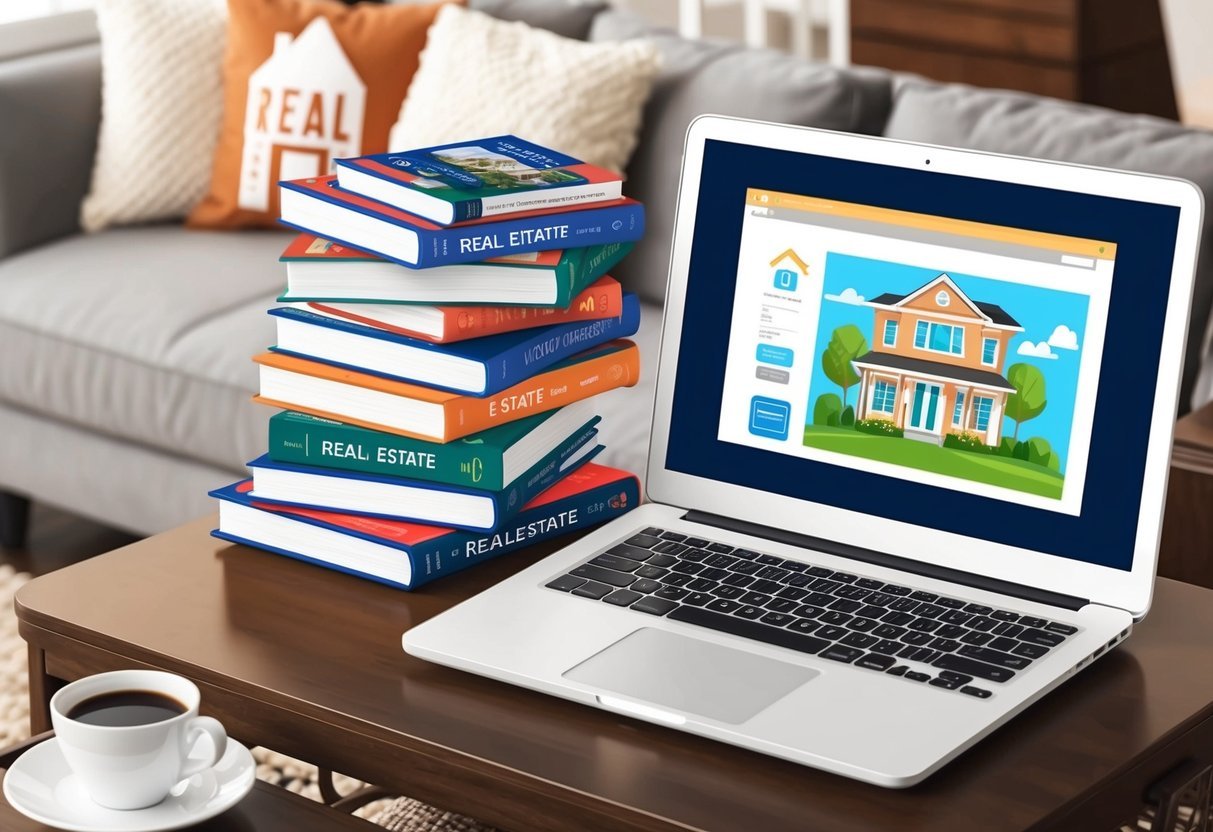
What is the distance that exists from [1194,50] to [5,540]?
3.47m

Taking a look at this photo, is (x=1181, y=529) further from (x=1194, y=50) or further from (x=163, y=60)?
(x=1194, y=50)

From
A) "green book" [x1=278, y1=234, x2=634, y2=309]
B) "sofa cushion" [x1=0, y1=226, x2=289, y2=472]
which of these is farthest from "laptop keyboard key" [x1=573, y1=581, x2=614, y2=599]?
"sofa cushion" [x1=0, y1=226, x2=289, y2=472]

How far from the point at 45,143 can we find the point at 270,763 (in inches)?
50.5

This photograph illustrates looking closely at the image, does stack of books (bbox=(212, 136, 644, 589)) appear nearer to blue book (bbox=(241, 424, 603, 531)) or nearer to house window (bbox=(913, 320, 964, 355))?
blue book (bbox=(241, 424, 603, 531))

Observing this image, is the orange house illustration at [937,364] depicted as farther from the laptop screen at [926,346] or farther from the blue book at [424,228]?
the blue book at [424,228]

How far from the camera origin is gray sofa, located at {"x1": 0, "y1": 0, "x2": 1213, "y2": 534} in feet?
7.45

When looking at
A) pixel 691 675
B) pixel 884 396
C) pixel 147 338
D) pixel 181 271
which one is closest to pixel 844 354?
pixel 884 396

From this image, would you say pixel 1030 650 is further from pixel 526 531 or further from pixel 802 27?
pixel 802 27

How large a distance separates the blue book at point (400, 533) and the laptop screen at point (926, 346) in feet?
0.28

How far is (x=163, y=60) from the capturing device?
2.76 metres

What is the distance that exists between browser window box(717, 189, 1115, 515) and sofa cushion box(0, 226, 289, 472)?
1281 millimetres

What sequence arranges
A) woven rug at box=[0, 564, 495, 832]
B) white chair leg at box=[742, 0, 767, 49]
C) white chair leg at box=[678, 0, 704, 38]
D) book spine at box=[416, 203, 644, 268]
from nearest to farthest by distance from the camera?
book spine at box=[416, 203, 644, 268]
woven rug at box=[0, 564, 495, 832]
white chair leg at box=[678, 0, 704, 38]
white chair leg at box=[742, 0, 767, 49]

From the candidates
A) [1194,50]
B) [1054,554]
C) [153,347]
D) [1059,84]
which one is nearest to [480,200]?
[1054,554]

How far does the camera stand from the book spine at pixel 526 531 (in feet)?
3.76
